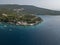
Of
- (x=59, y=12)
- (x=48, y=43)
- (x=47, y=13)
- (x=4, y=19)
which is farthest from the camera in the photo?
(x=59, y=12)

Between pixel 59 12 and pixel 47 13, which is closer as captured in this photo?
pixel 47 13

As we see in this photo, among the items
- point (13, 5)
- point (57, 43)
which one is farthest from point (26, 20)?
point (13, 5)

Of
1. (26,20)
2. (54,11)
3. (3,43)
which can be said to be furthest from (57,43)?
(54,11)

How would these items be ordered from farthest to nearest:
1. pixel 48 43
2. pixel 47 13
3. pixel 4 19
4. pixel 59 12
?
1. pixel 59 12
2. pixel 47 13
3. pixel 4 19
4. pixel 48 43

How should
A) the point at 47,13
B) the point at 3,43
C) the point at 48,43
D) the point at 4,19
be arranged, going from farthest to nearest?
the point at 47,13
the point at 4,19
the point at 48,43
the point at 3,43

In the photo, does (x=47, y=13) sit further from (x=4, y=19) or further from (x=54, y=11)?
(x=4, y=19)

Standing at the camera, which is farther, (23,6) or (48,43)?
(23,6)

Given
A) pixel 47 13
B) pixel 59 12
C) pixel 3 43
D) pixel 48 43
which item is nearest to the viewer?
pixel 3 43

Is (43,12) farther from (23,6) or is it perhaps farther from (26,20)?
(26,20)
